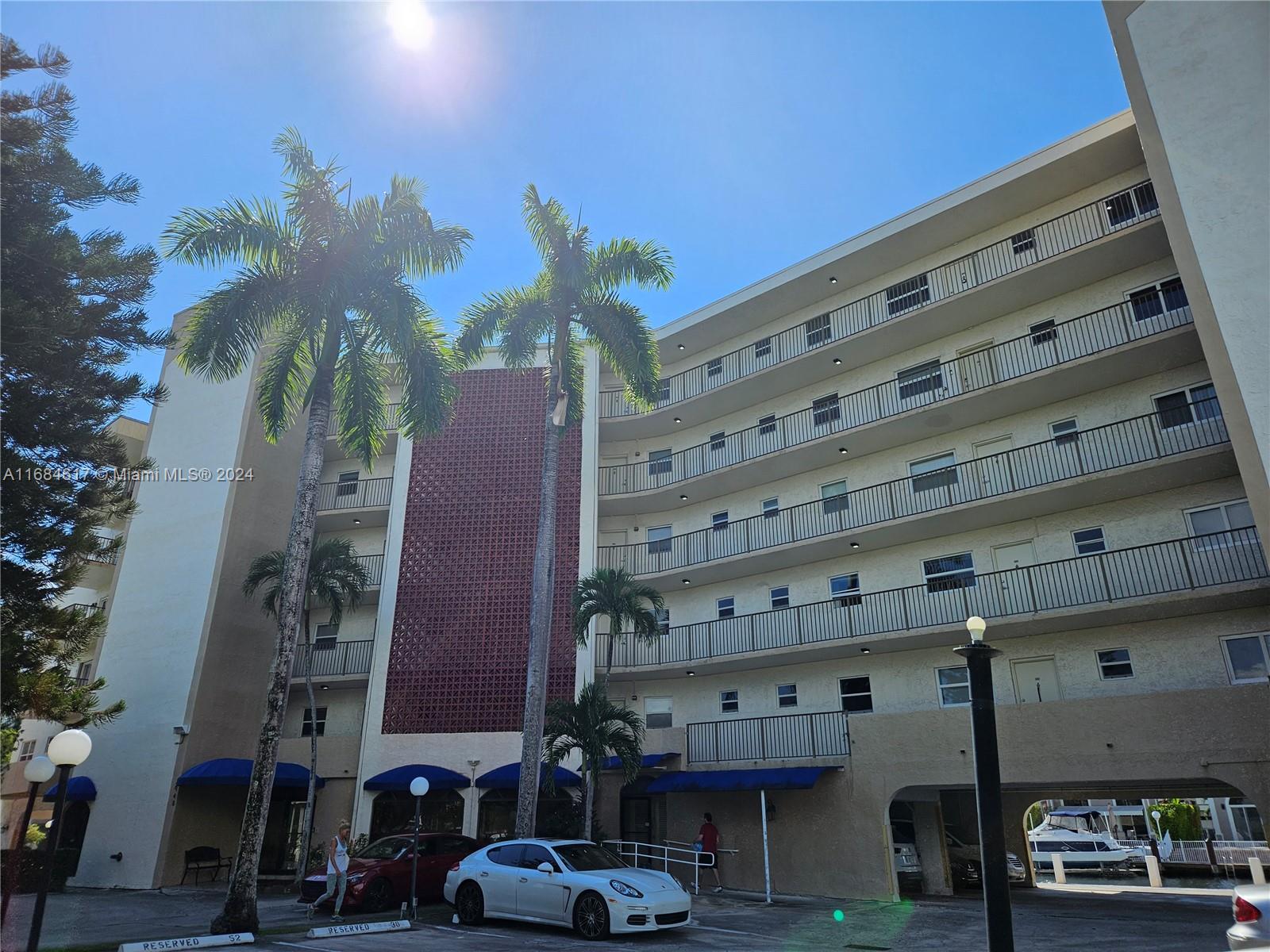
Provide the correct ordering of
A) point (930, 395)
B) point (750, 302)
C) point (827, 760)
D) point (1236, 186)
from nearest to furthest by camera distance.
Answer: point (1236, 186) → point (827, 760) → point (930, 395) → point (750, 302)

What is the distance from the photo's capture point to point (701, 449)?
26.7m

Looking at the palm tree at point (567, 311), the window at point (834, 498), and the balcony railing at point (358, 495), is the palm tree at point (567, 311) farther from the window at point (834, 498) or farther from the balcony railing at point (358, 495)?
the balcony railing at point (358, 495)

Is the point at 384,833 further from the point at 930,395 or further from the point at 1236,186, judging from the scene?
the point at 1236,186

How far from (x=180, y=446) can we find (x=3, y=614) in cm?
1378

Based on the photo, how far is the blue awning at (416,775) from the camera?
2350cm

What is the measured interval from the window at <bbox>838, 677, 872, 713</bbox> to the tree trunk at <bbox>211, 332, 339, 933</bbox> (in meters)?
14.2

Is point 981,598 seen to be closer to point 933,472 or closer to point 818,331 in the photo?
point 933,472

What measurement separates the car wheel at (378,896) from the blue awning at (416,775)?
7.71 m

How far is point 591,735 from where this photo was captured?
1888 centimetres

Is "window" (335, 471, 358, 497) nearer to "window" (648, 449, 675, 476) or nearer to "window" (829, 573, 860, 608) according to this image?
"window" (648, 449, 675, 476)

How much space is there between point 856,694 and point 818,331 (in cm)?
1105

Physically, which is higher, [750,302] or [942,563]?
[750,302]

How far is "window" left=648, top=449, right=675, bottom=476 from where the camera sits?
27766 mm

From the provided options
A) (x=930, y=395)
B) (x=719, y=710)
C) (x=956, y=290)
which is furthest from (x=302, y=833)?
(x=956, y=290)
